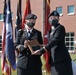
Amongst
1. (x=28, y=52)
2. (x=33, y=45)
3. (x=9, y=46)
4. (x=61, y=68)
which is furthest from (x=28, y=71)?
(x=9, y=46)

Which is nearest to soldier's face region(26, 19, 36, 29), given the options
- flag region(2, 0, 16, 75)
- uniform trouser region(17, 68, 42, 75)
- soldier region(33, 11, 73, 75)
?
soldier region(33, 11, 73, 75)

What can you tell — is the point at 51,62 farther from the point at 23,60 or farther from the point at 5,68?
the point at 5,68

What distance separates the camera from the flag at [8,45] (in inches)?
282

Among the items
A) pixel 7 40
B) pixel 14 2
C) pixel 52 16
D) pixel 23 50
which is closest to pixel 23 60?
pixel 23 50

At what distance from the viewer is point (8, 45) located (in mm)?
7215

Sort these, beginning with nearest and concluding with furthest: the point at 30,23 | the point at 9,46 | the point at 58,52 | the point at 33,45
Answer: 1. the point at 58,52
2. the point at 33,45
3. the point at 30,23
4. the point at 9,46

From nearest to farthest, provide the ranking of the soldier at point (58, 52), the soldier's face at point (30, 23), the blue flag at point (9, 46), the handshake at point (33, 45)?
the soldier at point (58, 52)
the handshake at point (33, 45)
the soldier's face at point (30, 23)
the blue flag at point (9, 46)

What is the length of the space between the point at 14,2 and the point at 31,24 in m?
30.8

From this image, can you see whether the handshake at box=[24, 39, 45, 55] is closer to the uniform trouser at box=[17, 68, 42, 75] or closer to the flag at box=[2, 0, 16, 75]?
the uniform trouser at box=[17, 68, 42, 75]

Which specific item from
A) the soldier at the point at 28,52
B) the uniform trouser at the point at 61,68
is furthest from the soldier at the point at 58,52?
the soldier at the point at 28,52

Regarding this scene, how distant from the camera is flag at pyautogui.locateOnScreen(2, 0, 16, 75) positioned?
7.16 meters

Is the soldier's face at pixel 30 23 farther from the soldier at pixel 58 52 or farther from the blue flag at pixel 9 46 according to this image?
the blue flag at pixel 9 46

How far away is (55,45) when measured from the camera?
16.9 feet

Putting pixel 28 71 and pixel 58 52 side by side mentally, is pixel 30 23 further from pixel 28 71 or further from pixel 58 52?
pixel 28 71
